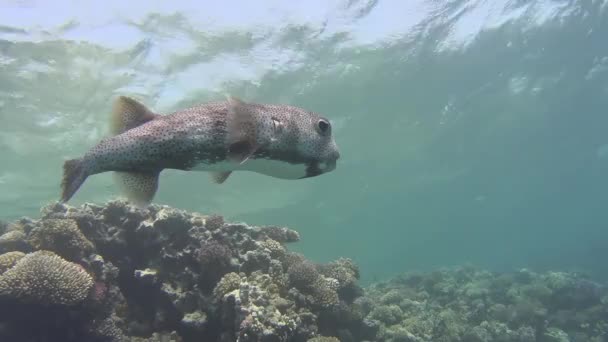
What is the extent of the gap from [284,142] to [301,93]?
59.2 feet

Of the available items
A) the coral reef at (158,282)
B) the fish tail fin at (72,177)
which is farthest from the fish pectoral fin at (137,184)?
the coral reef at (158,282)

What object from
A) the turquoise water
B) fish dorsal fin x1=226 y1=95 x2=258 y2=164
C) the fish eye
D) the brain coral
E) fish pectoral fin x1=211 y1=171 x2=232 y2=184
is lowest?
the brain coral

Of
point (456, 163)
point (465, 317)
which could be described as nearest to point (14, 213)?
point (465, 317)

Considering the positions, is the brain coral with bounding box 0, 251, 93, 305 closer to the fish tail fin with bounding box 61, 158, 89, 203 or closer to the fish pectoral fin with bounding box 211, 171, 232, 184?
the fish tail fin with bounding box 61, 158, 89, 203

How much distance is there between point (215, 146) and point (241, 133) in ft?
0.82

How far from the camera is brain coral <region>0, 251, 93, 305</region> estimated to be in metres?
4.92

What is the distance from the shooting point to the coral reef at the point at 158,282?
5062mm

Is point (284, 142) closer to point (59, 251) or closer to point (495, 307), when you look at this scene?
point (59, 251)

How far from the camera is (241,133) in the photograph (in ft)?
9.09

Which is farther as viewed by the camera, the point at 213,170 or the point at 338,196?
the point at 338,196

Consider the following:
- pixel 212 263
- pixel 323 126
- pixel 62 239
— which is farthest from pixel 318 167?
pixel 62 239

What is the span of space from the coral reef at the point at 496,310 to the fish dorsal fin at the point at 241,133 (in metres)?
7.27

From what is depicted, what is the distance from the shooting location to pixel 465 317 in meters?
12.7

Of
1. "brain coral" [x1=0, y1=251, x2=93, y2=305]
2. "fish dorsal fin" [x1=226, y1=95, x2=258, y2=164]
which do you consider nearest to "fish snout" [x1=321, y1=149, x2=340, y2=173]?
"fish dorsal fin" [x1=226, y1=95, x2=258, y2=164]
